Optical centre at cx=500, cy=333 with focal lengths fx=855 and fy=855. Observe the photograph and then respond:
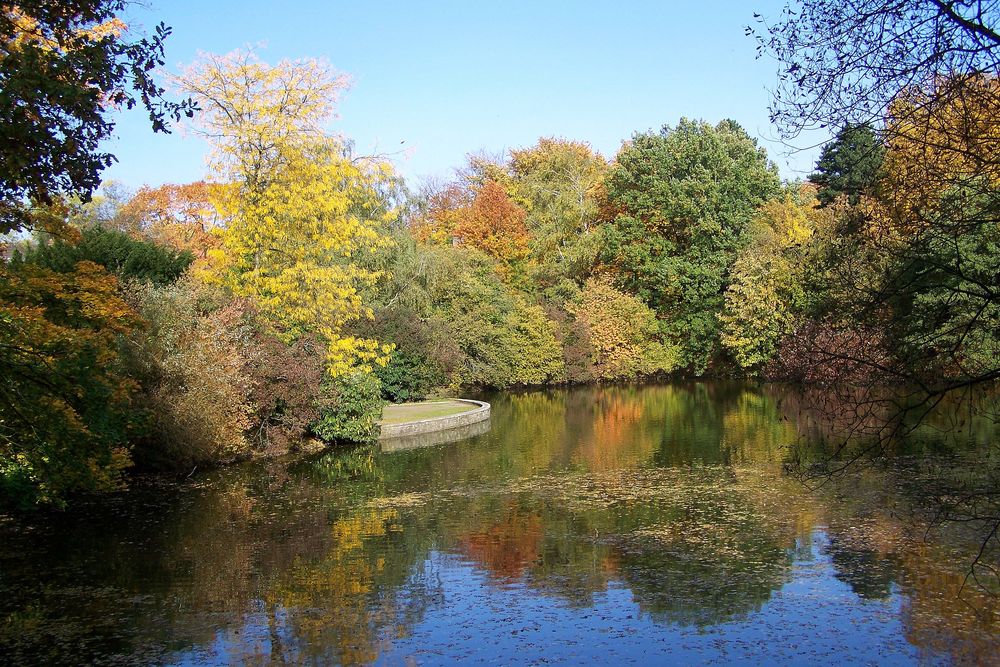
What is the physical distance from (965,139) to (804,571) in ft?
22.2

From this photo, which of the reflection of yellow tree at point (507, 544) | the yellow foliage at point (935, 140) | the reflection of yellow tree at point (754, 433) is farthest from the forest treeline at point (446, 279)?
the reflection of yellow tree at point (507, 544)

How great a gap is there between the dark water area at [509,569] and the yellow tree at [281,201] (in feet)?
18.3

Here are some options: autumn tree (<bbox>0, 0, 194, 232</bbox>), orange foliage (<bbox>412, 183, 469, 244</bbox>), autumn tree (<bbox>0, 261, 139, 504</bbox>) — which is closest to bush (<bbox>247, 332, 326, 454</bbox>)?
autumn tree (<bbox>0, 261, 139, 504</bbox>)

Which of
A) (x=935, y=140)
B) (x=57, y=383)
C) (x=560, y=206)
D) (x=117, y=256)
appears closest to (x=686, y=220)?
(x=560, y=206)

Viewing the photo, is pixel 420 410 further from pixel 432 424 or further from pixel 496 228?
pixel 496 228

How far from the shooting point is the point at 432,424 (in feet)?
90.2

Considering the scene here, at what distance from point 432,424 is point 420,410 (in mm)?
3512

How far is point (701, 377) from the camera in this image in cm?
4525

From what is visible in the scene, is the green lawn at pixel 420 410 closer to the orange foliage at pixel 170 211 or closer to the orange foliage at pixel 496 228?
the orange foliage at pixel 496 228

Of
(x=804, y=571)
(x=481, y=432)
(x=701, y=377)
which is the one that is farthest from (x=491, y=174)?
(x=804, y=571)

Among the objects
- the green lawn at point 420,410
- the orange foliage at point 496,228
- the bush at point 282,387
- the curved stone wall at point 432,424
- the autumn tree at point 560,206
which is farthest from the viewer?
the orange foliage at point 496,228

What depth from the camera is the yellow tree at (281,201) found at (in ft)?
78.0

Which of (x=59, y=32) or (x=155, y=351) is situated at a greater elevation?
(x=59, y=32)

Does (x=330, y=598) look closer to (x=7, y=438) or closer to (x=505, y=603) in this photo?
(x=505, y=603)
